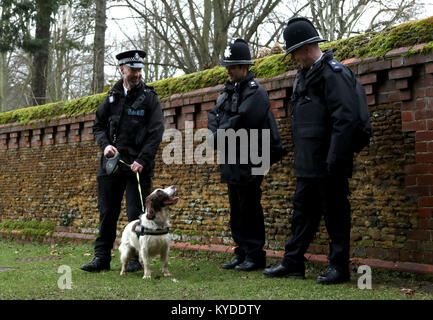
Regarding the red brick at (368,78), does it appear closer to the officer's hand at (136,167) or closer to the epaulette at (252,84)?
the epaulette at (252,84)

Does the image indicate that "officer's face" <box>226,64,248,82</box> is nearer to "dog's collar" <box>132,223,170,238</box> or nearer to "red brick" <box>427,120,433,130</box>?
"dog's collar" <box>132,223,170,238</box>

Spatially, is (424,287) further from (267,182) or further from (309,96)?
(267,182)

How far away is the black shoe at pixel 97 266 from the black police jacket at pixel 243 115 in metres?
1.78

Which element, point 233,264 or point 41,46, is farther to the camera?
point 41,46

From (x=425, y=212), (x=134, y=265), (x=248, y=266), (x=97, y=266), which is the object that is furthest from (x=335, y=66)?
(x=97, y=266)

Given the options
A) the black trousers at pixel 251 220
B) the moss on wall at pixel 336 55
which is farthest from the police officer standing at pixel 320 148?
the moss on wall at pixel 336 55

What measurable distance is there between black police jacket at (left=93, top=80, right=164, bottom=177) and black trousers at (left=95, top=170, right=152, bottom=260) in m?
0.13

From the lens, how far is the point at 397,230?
5.26m

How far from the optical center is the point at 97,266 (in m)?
5.77

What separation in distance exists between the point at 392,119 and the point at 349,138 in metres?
1.39

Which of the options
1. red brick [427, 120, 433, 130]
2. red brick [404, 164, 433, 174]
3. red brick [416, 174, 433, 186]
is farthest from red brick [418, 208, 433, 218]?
red brick [427, 120, 433, 130]

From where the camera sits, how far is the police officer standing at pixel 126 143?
5.73 meters

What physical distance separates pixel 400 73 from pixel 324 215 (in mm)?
1874

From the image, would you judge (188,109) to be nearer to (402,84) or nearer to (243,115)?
(243,115)
